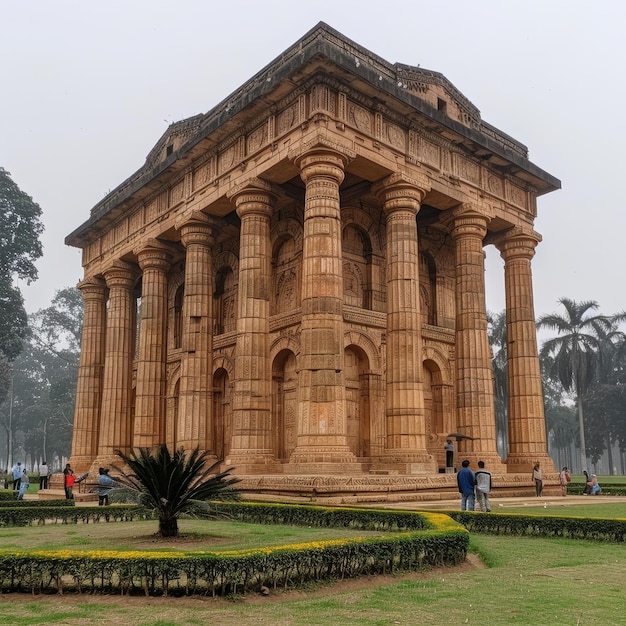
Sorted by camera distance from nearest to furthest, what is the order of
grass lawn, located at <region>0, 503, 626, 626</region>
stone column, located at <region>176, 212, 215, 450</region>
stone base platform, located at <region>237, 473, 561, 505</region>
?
grass lawn, located at <region>0, 503, 626, 626</region>
stone base platform, located at <region>237, 473, 561, 505</region>
stone column, located at <region>176, 212, 215, 450</region>

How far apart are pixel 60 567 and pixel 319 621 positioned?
2887mm

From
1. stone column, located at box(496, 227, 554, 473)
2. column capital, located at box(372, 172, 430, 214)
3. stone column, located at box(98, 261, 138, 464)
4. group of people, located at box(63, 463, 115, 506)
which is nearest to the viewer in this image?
group of people, located at box(63, 463, 115, 506)

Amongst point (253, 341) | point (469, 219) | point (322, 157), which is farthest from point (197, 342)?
point (469, 219)

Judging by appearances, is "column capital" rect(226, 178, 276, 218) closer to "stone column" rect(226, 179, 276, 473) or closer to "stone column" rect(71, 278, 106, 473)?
"stone column" rect(226, 179, 276, 473)

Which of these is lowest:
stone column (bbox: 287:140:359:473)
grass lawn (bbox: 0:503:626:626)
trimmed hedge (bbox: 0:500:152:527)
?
grass lawn (bbox: 0:503:626:626)

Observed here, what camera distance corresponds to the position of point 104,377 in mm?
28797

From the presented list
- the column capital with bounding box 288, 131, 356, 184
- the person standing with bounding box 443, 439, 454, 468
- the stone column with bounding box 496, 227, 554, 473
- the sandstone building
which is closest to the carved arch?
the sandstone building

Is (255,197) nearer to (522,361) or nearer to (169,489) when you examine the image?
(522,361)

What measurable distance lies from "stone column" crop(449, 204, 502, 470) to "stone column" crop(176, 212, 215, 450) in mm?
8259

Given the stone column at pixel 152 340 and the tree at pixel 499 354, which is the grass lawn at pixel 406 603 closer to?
the stone column at pixel 152 340

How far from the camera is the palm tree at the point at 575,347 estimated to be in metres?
46.0

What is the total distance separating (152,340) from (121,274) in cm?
460

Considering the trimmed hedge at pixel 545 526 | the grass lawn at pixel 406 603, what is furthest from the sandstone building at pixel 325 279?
the grass lawn at pixel 406 603

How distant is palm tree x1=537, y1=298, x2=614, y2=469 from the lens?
45969mm
